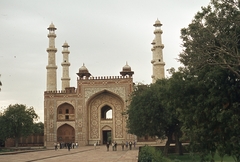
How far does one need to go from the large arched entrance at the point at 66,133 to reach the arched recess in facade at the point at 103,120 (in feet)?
5.71

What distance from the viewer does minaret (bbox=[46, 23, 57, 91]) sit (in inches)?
1506

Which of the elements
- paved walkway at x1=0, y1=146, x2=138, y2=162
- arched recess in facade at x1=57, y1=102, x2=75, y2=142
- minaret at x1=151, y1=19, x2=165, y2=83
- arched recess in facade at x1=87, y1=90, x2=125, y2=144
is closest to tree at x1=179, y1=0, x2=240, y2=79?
paved walkway at x1=0, y1=146, x2=138, y2=162

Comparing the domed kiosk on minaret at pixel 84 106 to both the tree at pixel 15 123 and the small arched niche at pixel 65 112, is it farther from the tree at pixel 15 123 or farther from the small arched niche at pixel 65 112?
the tree at pixel 15 123

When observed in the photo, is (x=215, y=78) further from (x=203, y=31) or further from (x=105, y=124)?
(x=105, y=124)

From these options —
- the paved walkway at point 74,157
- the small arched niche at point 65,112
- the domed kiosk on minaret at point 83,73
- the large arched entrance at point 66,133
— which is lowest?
the paved walkway at point 74,157

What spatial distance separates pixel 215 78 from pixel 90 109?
2790 centimetres

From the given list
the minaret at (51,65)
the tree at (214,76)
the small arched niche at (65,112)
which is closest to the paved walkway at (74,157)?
the tree at (214,76)

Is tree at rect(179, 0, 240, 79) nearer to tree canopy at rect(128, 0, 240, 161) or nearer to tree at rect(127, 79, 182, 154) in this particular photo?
tree canopy at rect(128, 0, 240, 161)

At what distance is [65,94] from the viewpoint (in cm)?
3806

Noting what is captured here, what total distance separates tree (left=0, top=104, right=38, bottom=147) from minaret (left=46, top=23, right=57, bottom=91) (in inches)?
176

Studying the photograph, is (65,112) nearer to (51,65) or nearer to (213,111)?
(51,65)

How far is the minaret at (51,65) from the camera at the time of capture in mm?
38250

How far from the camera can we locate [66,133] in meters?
38.2

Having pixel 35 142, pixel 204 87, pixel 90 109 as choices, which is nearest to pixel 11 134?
pixel 35 142
